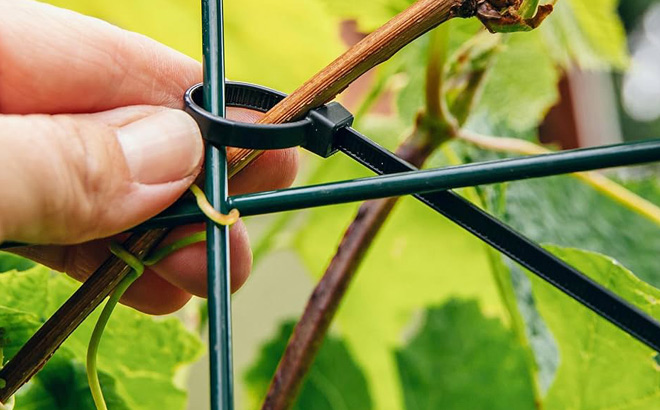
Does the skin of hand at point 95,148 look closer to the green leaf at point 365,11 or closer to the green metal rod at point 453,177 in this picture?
the green metal rod at point 453,177

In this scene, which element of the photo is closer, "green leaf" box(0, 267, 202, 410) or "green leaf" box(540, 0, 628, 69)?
"green leaf" box(0, 267, 202, 410)

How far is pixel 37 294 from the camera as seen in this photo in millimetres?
265

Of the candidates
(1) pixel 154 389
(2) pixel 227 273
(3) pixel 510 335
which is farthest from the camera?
(3) pixel 510 335

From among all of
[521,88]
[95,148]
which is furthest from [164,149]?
[521,88]

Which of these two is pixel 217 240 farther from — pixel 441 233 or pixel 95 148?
pixel 441 233

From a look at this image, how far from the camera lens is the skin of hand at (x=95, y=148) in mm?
180

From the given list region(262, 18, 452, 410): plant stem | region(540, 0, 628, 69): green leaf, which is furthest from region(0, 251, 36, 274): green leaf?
region(540, 0, 628, 69): green leaf

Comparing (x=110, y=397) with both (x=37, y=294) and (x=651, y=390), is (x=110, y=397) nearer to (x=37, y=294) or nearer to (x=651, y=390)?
(x=37, y=294)

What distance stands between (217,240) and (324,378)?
0.93 ft

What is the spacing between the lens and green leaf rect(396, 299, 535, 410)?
0.42 m

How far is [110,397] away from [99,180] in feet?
0.32

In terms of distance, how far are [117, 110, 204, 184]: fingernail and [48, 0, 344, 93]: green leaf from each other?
262 mm

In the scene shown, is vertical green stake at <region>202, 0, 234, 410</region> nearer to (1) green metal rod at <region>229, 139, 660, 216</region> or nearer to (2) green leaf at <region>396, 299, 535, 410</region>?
(1) green metal rod at <region>229, 139, 660, 216</region>

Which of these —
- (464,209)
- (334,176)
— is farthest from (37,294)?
(334,176)
